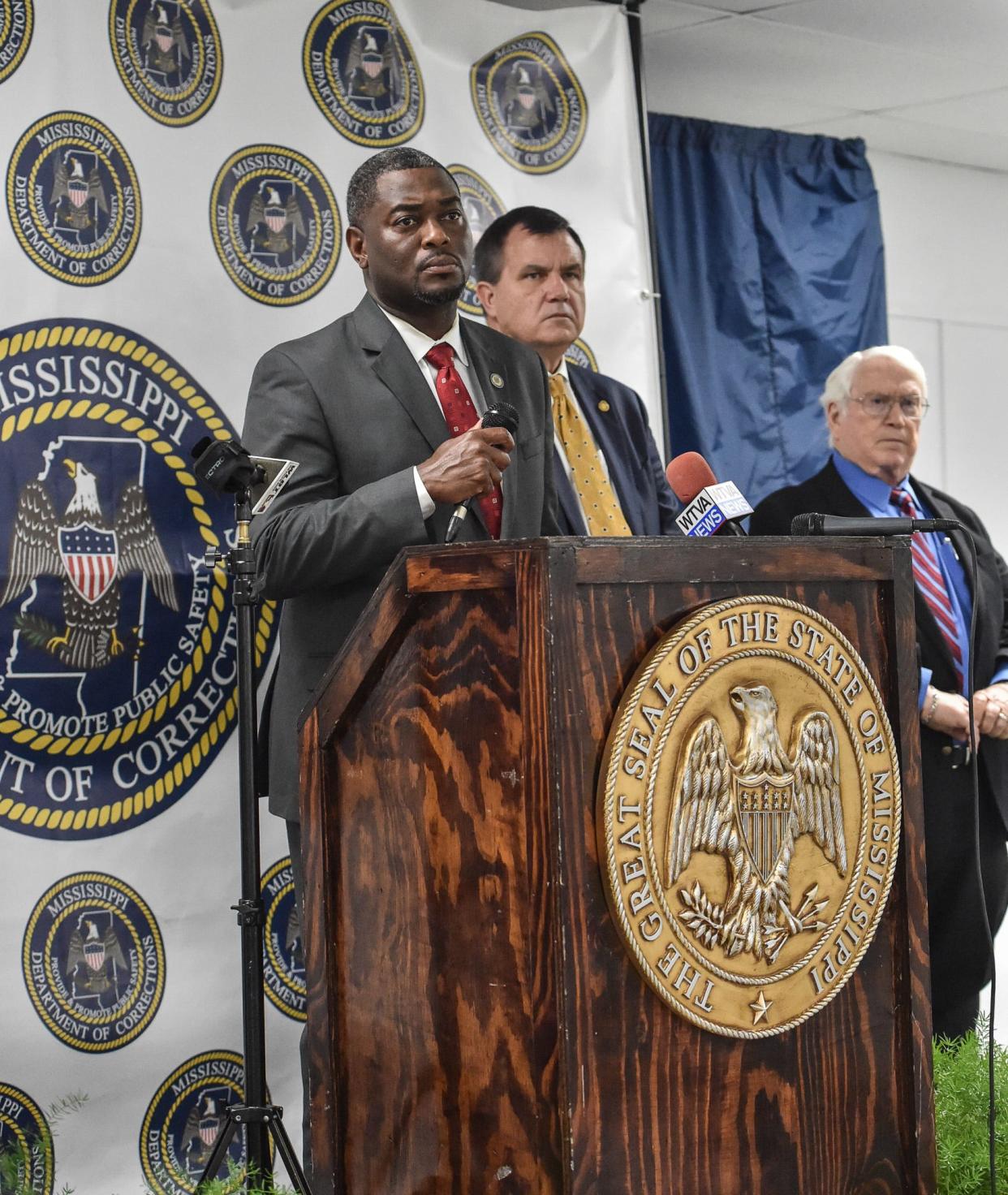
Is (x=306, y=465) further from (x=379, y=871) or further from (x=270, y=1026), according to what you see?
(x=270, y=1026)

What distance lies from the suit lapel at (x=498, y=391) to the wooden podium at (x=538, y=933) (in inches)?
21.8

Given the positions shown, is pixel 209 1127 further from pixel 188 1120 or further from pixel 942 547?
pixel 942 547

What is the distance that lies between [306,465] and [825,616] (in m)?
0.86

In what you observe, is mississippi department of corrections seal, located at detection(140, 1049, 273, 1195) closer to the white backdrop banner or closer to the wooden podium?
the white backdrop banner

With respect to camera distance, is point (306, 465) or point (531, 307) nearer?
point (306, 465)

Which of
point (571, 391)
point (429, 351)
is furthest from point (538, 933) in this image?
point (571, 391)

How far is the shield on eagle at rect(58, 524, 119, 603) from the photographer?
266 centimetres

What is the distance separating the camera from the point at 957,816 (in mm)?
3229

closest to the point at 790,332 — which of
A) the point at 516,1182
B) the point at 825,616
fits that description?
the point at 825,616

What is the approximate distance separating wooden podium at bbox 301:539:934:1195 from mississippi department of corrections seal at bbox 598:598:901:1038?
0.03m

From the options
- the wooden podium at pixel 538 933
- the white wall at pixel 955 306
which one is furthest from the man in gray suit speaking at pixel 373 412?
the white wall at pixel 955 306

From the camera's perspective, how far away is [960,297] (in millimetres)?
5879

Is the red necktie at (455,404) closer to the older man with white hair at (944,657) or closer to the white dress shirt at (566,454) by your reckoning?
the white dress shirt at (566,454)

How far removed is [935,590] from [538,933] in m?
2.06
